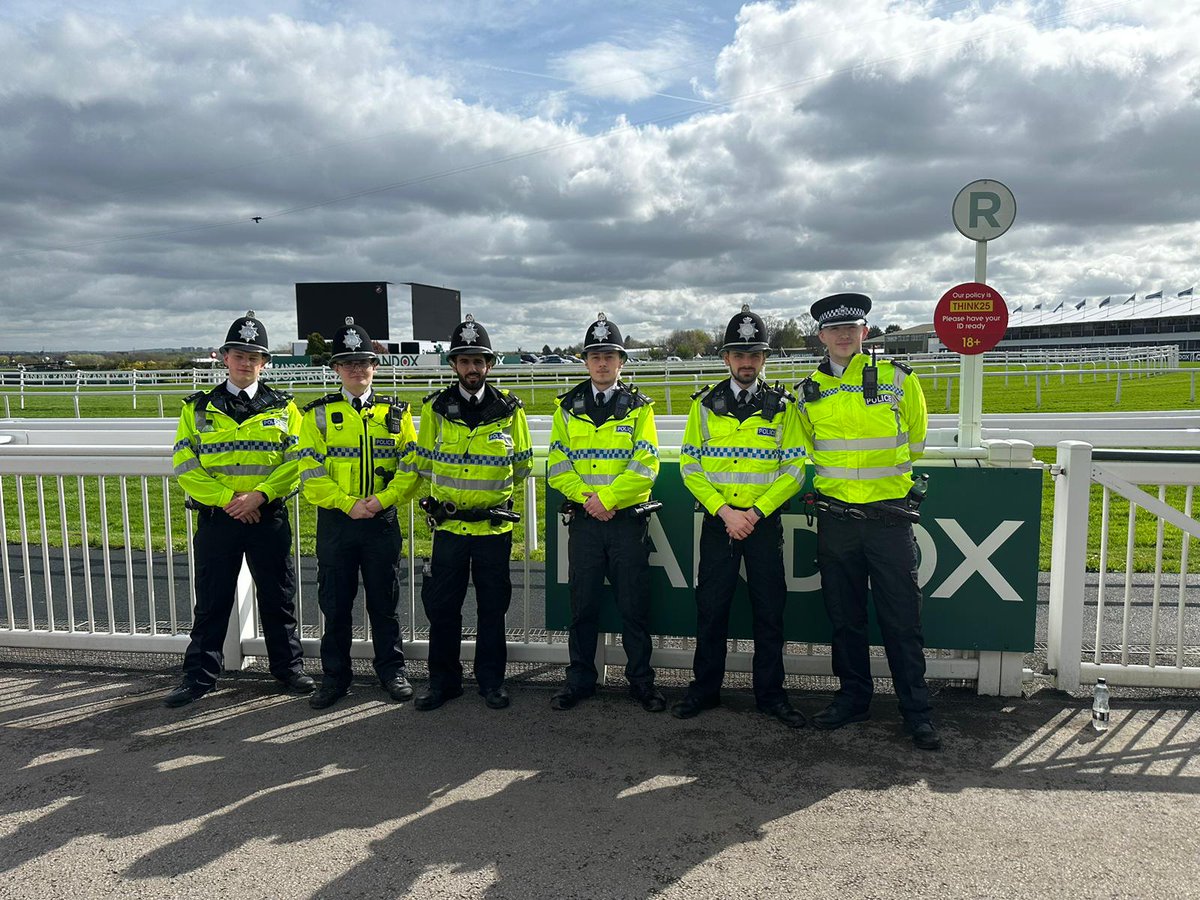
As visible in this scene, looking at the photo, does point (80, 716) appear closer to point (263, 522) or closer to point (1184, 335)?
point (263, 522)

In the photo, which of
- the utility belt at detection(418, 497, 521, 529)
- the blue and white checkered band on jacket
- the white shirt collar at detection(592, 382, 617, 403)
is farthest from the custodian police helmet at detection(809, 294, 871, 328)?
the utility belt at detection(418, 497, 521, 529)

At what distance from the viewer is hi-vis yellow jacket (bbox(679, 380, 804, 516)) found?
448cm

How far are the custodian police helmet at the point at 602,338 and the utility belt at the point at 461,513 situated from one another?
996mm

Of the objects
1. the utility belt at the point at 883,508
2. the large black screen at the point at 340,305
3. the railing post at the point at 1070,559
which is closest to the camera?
the utility belt at the point at 883,508

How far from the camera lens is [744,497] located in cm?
451

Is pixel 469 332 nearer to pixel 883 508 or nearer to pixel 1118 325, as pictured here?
pixel 883 508

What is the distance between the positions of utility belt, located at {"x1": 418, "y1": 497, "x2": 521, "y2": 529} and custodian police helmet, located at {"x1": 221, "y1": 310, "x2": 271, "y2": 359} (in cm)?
134

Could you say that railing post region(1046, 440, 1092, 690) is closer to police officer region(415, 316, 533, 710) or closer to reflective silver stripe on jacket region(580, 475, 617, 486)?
reflective silver stripe on jacket region(580, 475, 617, 486)

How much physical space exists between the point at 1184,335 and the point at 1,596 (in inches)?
4339

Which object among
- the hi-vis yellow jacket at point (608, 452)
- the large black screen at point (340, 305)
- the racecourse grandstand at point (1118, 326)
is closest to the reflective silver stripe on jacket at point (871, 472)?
the hi-vis yellow jacket at point (608, 452)

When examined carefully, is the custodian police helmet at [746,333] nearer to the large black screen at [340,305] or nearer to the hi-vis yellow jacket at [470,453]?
the hi-vis yellow jacket at [470,453]

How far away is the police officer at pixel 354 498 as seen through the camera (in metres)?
4.80

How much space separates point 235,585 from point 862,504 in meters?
3.59

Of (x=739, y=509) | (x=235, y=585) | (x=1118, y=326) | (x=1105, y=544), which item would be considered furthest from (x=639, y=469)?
(x=1118, y=326)
